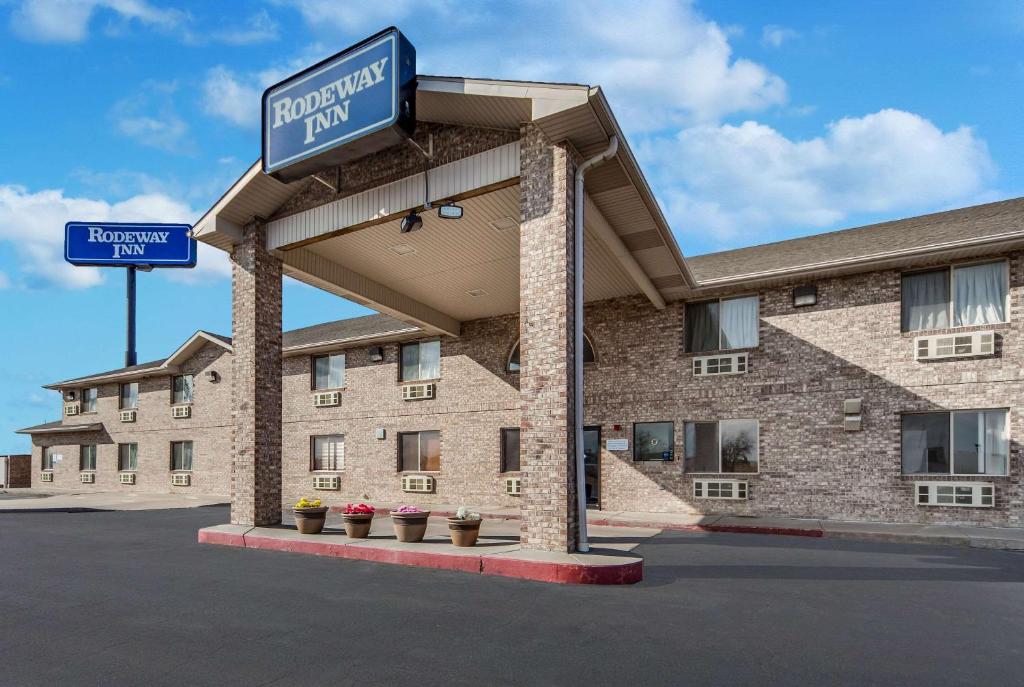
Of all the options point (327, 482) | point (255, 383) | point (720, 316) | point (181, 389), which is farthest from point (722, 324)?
point (181, 389)

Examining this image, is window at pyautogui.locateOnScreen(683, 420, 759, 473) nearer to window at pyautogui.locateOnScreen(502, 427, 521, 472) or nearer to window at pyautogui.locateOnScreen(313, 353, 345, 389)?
window at pyautogui.locateOnScreen(502, 427, 521, 472)

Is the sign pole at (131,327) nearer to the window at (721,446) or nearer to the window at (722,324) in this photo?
the window at (722,324)

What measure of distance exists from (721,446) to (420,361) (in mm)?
10293

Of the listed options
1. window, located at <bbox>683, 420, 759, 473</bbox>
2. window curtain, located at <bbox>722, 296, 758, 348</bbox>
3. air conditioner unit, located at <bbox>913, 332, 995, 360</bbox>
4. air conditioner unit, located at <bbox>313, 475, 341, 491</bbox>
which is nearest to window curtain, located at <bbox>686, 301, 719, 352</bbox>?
window curtain, located at <bbox>722, 296, 758, 348</bbox>

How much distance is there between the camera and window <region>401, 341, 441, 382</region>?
22141 mm

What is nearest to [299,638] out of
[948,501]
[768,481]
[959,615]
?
[959,615]

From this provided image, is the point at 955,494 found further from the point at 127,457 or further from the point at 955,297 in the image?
the point at 127,457

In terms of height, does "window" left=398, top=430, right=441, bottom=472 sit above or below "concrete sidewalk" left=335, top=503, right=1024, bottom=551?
above

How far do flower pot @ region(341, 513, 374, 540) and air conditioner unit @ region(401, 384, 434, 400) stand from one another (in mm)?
9890

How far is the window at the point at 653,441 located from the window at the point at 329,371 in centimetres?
1133

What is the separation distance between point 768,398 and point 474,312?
8834 millimetres

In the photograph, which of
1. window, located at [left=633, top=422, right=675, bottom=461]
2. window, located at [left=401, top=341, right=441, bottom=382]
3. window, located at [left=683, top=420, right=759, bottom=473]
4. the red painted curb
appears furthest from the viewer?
window, located at [left=401, top=341, right=441, bottom=382]

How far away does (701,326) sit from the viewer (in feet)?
58.1

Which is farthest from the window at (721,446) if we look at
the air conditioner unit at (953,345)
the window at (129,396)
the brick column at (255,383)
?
the window at (129,396)
